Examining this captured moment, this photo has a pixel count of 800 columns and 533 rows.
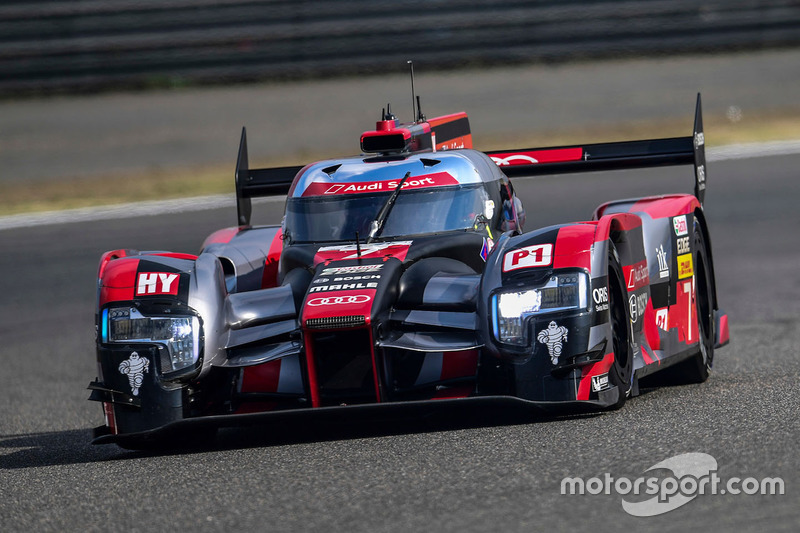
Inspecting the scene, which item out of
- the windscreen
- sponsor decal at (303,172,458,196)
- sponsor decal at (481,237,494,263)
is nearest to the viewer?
sponsor decal at (481,237,494,263)

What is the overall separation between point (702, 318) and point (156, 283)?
356cm

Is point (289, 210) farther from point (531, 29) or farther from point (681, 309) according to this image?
point (531, 29)

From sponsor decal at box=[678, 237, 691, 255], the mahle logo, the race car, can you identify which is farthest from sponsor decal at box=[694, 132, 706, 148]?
the mahle logo

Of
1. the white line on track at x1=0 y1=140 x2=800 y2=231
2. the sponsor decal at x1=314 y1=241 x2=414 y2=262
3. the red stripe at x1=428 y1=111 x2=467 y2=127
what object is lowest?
the white line on track at x1=0 y1=140 x2=800 y2=231

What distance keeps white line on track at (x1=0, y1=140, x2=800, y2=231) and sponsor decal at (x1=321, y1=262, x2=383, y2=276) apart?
364 inches

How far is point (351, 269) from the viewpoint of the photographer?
21.4 feet

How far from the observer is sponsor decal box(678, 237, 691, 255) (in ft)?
25.3

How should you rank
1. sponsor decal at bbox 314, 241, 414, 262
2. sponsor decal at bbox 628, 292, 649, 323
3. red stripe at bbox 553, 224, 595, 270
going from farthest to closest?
sponsor decal at bbox 314, 241, 414, 262
sponsor decal at bbox 628, 292, 649, 323
red stripe at bbox 553, 224, 595, 270

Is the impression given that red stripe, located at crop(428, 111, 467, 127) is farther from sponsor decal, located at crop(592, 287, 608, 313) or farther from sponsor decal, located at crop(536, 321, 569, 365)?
sponsor decal, located at crop(536, 321, 569, 365)

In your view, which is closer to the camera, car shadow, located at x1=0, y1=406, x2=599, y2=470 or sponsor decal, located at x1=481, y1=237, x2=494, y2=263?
car shadow, located at x1=0, y1=406, x2=599, y2=470

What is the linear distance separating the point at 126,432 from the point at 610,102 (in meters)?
14.1

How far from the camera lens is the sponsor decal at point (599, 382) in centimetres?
600

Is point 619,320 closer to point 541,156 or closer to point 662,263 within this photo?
point 662,263

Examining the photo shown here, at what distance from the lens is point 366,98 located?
19797 mm
